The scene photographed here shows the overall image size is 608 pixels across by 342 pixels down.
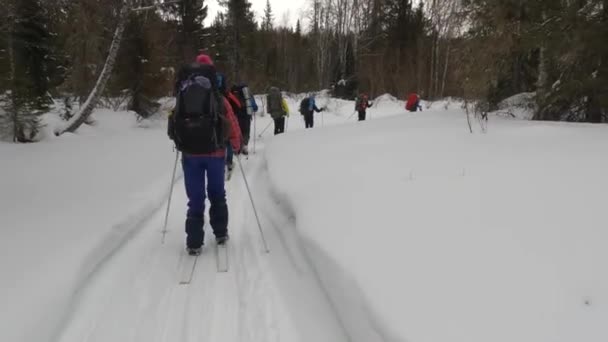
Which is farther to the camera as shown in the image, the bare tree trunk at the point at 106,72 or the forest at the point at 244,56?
the bare tree trunk at the point at 106,72

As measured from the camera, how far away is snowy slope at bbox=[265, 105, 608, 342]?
7.38 feet

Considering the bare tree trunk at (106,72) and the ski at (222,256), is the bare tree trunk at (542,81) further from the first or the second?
the bare tree trunk at (106,72)

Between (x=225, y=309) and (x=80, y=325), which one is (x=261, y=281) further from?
(x=80, y=325)

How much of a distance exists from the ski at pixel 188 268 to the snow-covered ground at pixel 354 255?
0.21 ft

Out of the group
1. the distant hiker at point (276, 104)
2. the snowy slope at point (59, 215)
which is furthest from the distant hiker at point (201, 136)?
the distant hiker at point (276, 104)

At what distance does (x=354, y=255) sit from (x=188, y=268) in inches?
65.2

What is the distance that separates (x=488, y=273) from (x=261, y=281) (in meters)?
1.91

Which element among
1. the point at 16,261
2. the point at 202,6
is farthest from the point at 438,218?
the point at 202,6

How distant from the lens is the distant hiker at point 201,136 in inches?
158

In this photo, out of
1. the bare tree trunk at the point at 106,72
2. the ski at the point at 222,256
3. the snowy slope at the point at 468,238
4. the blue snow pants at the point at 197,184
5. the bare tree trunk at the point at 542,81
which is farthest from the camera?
the bare tree trunk at the point at 106,72

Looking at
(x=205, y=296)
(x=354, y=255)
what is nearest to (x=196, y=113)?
(x=205, y=296)

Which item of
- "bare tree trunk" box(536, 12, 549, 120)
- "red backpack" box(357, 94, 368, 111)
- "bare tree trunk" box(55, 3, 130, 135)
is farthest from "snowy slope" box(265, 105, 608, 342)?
"red backpack" box(357, 94, 368, 111)

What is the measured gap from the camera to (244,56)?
108 feet

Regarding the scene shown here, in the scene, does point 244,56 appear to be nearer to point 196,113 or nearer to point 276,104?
point 276,104
